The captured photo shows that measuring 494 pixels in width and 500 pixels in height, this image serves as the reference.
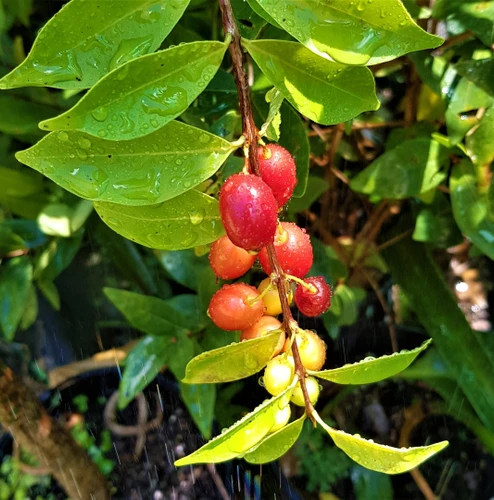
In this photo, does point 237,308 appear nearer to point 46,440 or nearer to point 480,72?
point 480,72

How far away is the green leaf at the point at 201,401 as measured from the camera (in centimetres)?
69

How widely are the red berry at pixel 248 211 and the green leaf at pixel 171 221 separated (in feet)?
0.19

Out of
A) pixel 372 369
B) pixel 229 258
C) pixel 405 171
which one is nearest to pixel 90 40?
pixel 229 258

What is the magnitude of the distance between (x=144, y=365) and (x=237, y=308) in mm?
373

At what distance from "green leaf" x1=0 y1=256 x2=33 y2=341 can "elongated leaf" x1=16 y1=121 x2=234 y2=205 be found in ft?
1.46

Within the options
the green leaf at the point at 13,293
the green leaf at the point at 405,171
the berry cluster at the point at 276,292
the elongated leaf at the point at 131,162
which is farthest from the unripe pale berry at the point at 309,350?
the green leaf at the point at 13,293

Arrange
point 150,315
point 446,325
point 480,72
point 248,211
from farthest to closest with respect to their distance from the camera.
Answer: point 446,325 → point 150,315 → point 480,72 → point 248,211

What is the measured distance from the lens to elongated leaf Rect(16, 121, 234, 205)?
28 centimetres

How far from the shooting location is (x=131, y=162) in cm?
30

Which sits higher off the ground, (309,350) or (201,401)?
(309,350)

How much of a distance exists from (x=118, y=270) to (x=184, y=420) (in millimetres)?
385

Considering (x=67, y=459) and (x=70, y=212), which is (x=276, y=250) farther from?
(x=67, y=459)

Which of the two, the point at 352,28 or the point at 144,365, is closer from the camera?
the point at 352,28

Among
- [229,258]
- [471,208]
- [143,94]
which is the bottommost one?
[471,208]
